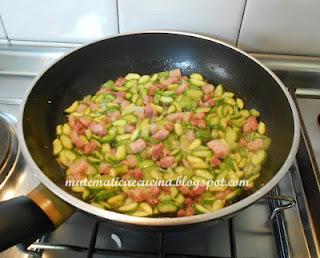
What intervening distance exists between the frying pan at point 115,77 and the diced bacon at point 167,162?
15cm

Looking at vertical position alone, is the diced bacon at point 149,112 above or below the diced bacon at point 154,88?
below

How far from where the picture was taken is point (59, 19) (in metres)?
0.81

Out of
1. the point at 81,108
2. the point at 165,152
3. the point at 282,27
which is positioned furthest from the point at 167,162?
the point at 282,27

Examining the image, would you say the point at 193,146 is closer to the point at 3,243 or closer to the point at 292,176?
the point at 292,176

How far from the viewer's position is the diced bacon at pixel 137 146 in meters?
0.71

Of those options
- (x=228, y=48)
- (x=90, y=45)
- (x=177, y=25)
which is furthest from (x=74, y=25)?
(x=228, y=48)

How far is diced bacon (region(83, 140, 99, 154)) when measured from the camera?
2.34 feet

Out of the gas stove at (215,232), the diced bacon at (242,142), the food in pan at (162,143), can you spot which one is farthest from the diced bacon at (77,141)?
the diced bacon at (242,142)

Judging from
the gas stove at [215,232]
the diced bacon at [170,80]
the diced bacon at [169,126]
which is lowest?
the gas stove at [215,232]

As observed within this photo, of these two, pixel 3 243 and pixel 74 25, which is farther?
pixel 74 25

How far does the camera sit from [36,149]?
2.12 ft

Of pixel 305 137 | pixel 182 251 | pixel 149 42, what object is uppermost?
pixel 149 42

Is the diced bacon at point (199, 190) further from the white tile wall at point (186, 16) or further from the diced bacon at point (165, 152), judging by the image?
the white tile wall at point (186, 16)

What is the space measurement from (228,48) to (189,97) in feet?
0.44
